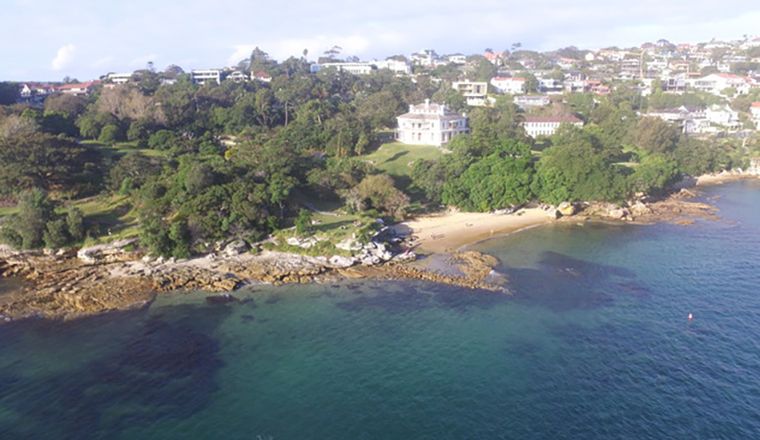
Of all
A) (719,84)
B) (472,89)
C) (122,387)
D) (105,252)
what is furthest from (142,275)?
(719,84)

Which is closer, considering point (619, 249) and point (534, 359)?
point (534, 359)

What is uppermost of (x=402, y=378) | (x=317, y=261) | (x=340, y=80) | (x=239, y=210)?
(x=340, y=80)

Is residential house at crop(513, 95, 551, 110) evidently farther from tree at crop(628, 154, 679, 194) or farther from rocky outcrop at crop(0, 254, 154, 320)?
rocky outcrop at crop(0, 254, 154, 320)

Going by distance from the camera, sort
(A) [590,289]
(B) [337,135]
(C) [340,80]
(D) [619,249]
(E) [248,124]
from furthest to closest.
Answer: (C) [340,80] < (E) [248,124] < (B) [337,135] < (D) [619,249] < (A) [590,289]

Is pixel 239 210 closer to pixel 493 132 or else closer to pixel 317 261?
pixel 317 261

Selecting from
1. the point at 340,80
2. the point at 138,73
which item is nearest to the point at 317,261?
the point at 340,80

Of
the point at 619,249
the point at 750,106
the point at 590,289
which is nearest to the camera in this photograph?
the point at 590,289

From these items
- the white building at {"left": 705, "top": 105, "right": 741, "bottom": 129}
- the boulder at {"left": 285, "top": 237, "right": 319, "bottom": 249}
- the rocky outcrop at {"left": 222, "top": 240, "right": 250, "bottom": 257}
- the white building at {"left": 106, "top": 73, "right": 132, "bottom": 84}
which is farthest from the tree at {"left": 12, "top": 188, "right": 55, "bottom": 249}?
the white building at {"left": 705, "top": 105, "right": 741, "bottom": 129}

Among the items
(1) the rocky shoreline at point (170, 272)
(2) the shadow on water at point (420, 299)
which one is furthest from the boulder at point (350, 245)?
(2) the shadow on water at point (420, 299)
